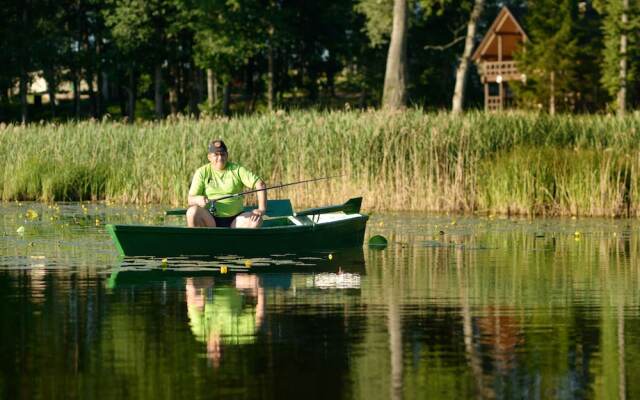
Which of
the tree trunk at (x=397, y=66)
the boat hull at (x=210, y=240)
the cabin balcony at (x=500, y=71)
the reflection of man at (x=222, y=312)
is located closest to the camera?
the reflection of man at (x=222, y=312)

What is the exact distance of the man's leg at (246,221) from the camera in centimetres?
1606

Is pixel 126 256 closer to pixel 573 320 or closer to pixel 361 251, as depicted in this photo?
pixel 361 251

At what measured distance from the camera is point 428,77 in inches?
2813

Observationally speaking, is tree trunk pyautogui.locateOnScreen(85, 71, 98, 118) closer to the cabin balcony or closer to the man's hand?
the cabin balcony

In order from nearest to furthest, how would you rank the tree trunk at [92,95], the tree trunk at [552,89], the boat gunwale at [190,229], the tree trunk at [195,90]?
the boat gunwale at [190,229], the tree trunk at [552,89], the tree trunk at [92,95], the tree trunk at [195,90]

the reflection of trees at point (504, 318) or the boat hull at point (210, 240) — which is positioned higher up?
the boat hull at point (210, 240)

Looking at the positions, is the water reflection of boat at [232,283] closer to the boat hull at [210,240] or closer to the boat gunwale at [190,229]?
the boat hull at [210,240]

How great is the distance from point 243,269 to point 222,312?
145 inches

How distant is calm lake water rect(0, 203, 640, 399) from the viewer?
7.73 metres

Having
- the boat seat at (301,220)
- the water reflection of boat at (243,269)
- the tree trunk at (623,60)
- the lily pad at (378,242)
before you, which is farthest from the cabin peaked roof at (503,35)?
the water reflection of boat at (243,269)

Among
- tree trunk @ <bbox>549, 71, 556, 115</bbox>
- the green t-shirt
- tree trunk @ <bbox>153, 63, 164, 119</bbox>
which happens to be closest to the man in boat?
the green t-shirt

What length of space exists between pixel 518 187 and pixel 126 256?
9.19 m

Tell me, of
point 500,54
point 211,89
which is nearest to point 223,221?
point 211,89

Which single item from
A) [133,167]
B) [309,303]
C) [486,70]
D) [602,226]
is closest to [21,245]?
[309,303]
